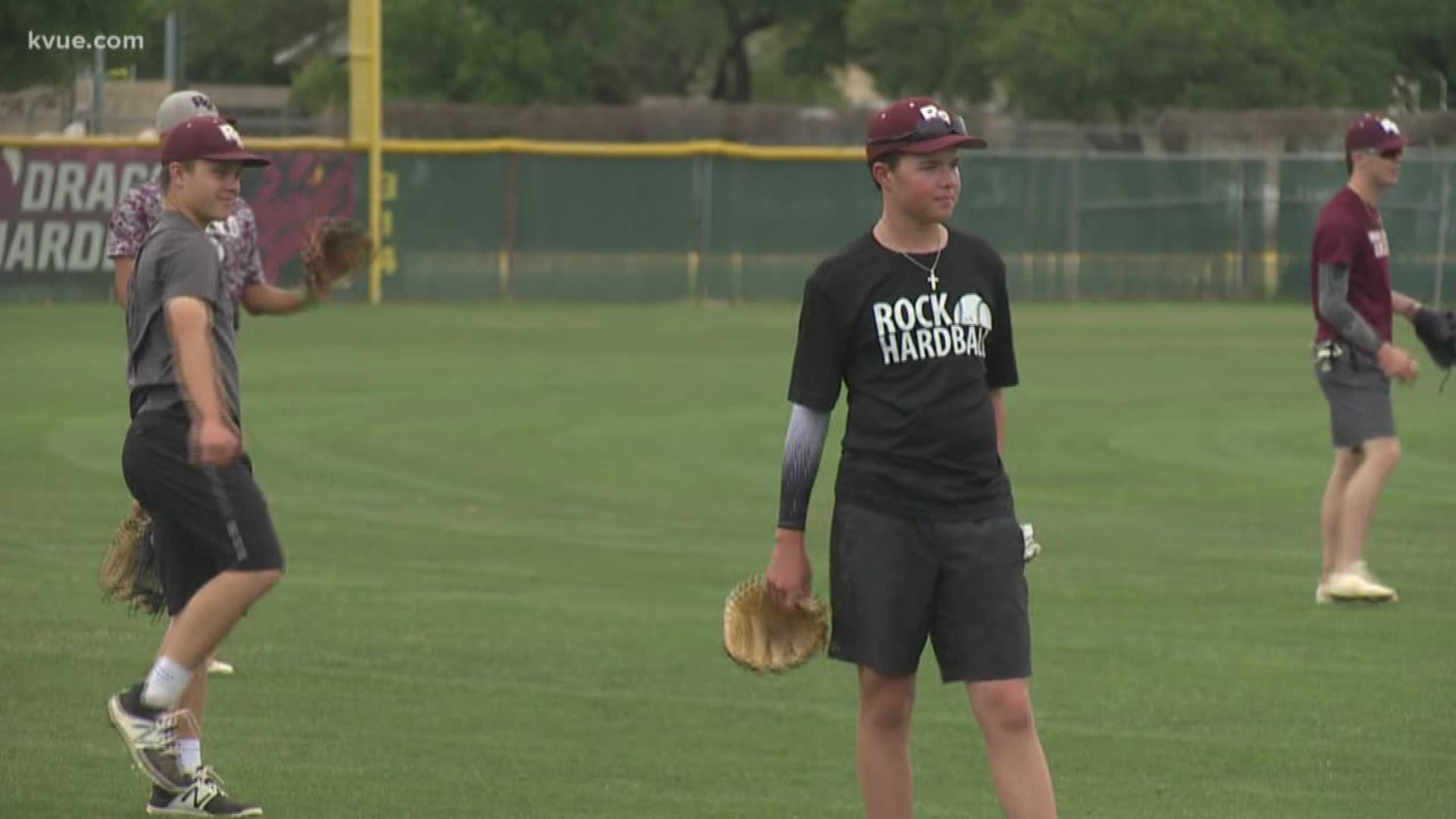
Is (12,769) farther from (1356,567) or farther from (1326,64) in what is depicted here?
(1326,64)

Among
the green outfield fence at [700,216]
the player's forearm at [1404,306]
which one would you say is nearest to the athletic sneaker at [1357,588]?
the player's forearm at [1404,306]

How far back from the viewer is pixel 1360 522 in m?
12.1

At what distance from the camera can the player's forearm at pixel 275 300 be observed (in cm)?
867

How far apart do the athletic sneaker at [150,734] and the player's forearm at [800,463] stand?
6.67 ft

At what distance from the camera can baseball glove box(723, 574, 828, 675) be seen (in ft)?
22.2

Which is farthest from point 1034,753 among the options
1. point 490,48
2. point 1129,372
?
point 490,48

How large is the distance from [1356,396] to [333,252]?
5407 millimetres

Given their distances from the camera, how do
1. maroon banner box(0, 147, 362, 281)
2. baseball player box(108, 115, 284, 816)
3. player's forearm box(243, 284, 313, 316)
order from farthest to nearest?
maroon banner box(0, 147, 362, 281) < player's forearm box(243, 284, 313, 316) < baseball player box(108, 115, 284, 816)

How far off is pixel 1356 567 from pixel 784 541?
20.3ft

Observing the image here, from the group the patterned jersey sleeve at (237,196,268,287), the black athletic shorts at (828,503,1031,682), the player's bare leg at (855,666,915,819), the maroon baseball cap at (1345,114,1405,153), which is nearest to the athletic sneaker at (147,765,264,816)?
the patterned jersey sleeve at (237,196,268,287)

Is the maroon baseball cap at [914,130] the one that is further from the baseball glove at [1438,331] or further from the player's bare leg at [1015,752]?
the baseball glove at [1438,331]

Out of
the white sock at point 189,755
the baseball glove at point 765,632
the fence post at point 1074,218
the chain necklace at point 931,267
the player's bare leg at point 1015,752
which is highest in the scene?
the chain necklace at point 931,267

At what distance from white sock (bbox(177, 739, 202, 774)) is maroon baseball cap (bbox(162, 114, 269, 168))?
1.62 m

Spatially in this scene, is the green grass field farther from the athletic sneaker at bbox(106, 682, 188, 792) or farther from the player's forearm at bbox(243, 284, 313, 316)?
the player's forearm at bbox(243, 284, 313, 316)
